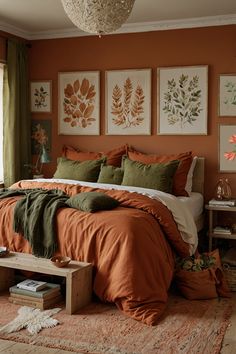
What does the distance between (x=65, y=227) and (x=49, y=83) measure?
2720 millimetres

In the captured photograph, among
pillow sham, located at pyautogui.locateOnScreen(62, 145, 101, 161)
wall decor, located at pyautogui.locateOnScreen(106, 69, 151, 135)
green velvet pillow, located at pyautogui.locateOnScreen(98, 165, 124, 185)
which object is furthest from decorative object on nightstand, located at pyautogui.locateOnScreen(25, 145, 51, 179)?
green velvet pillow, located at pyautogui.locateOnScreen(98, 165, 124, 185)

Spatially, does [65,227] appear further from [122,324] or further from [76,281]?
[122,324]

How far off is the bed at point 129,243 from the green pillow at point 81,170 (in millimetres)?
1010

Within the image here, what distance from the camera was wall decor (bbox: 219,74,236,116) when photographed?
505cm

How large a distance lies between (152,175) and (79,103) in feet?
5.07

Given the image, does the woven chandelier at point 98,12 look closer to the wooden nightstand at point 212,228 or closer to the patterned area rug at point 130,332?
the patterned area rug at point 130,332

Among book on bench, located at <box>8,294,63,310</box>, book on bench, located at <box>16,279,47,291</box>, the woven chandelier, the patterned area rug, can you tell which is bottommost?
the patterned area rug

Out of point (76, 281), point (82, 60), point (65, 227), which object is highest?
point (82, 60)

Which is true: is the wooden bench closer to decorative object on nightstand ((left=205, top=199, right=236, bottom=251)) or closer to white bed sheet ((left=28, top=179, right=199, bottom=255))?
white bed sheet ((left=28, top=179, right=199, bottom=255))

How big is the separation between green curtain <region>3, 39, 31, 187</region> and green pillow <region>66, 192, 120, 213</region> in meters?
1.97

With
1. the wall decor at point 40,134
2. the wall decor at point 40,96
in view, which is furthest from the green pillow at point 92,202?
the wall decor at point 40,96

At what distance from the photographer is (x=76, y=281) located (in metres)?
3.39

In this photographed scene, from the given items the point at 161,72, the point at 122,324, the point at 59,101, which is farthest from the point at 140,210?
the point at 59,101

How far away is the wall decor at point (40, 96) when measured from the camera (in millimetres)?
5938
